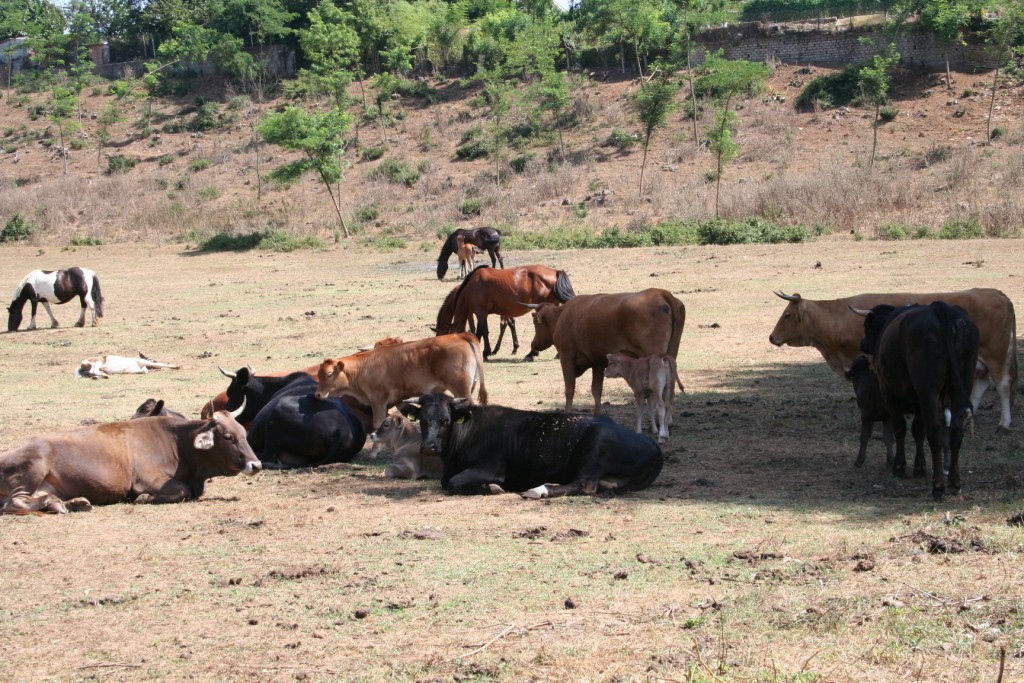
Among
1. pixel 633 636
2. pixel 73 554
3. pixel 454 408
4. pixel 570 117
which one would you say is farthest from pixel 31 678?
pixel 570 117

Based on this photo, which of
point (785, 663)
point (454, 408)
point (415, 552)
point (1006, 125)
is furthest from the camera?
point (1006, 125)

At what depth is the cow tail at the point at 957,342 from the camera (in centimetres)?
901

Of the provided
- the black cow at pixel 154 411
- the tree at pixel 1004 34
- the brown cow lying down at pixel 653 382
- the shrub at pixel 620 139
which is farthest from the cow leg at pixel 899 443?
the shrub at pixel 620 139

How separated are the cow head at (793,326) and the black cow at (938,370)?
4.35m

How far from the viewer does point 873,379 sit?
10.5m

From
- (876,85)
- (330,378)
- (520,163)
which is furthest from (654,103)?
(330,378)

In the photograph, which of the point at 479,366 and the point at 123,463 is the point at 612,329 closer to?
the point at 479,366

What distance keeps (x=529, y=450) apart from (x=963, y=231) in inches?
1057

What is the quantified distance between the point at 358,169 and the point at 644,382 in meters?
49.9

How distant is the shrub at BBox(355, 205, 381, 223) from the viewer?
2015 inches

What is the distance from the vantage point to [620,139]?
57594mm

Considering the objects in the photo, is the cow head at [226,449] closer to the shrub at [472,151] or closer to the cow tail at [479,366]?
the cow tail at [479,366]

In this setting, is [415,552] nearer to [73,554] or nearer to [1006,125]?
[73,554]

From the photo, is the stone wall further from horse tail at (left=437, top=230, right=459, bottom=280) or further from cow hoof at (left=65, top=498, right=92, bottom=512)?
cow hoof at (left=65, top=498, right=92, bottom=512)
